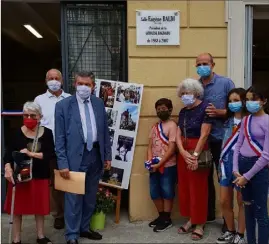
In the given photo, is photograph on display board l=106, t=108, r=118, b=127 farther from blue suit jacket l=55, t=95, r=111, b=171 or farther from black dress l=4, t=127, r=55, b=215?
black dress l=4, t=127, r=55, b=215

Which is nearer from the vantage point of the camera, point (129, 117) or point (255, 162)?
point (255, 162)

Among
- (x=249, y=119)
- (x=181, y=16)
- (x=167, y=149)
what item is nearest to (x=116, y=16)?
(x=181, y=16)

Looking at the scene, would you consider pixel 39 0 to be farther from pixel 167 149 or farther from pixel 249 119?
pixel 249 119

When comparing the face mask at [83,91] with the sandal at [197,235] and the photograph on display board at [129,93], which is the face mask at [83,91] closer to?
the photograph on display board at [129,93]

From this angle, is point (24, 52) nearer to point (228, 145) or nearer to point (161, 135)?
point (161, 135)

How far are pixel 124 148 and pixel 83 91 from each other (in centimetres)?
103

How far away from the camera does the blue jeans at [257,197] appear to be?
12.5 feet

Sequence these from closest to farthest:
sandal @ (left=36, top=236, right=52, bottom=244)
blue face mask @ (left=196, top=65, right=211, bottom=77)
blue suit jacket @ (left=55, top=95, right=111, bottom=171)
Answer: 1. blue suit jacket @ (left=55, top=95, right=111, bottom=171)
2. sandal @ (left=36, top=236, right=52, bottom=244)
3. blue face mask @ (left=196, top=65, right=211, bottom=77)

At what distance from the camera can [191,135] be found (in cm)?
460

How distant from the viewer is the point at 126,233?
4.91 meters

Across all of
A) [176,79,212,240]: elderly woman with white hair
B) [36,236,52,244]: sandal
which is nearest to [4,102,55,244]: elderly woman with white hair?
[36,236,52,244]: sandal

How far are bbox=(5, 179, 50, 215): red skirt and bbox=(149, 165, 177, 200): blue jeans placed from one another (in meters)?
1.24

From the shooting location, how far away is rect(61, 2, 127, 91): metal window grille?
5.30m

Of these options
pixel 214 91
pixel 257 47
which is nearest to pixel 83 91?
pixel 214 91
